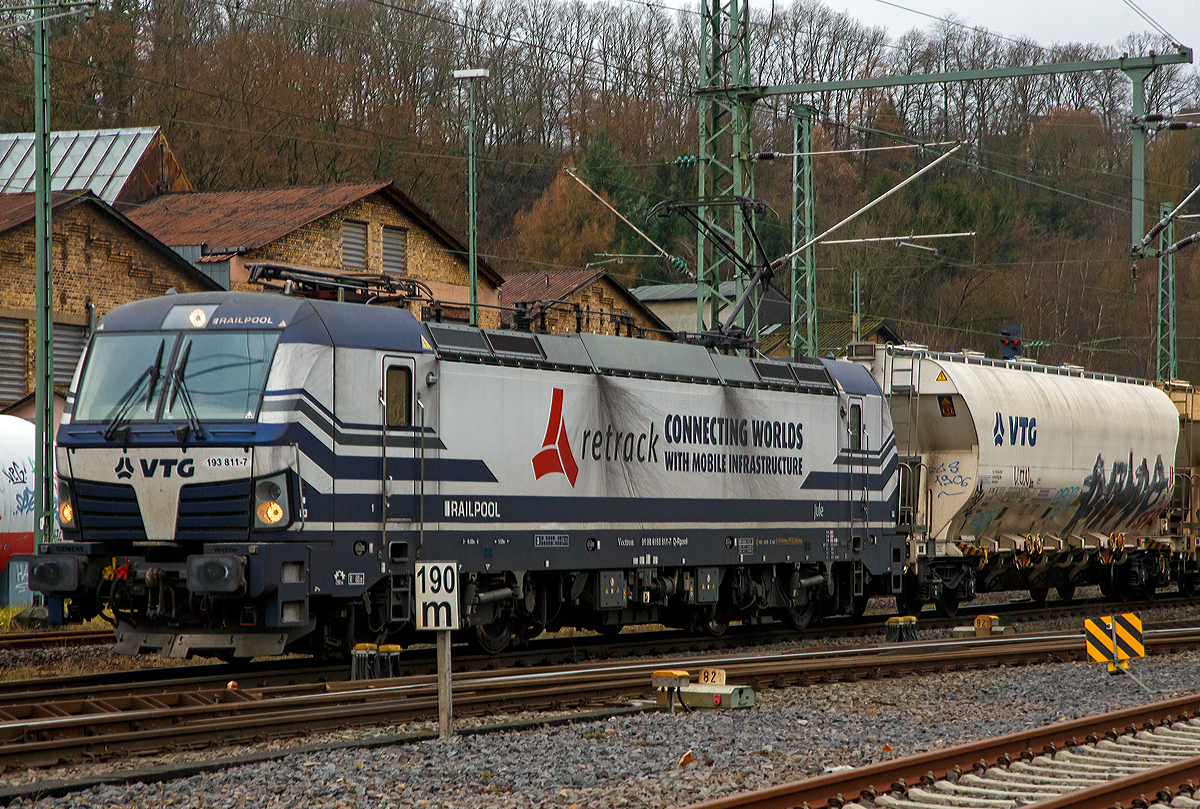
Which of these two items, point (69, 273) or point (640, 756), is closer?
point (640, 756)

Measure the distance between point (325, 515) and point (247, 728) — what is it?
3258 millimetres

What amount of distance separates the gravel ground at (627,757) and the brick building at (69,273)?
2346 centimetres

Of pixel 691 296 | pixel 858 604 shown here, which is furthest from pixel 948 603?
pixel 691 296

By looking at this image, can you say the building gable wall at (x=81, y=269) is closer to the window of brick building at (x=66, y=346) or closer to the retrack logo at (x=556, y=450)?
the window of brick building at (x=66, y=346)

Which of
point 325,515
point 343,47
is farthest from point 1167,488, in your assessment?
point 343,47

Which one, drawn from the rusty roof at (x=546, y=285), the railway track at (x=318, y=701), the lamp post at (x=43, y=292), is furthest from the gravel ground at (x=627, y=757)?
the rusty roof at (x=546, y=285)

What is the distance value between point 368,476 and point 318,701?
8.96ft

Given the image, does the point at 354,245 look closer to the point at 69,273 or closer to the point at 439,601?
the point at 69,273

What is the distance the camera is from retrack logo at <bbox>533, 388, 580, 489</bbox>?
53.4 feet

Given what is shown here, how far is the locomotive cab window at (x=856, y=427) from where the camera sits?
21219 mm

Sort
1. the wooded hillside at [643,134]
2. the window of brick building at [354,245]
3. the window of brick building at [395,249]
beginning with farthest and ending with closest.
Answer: the wooded hillside at [643,134] < the window of brick building at [395,249] < the window of brick building at [354,245]

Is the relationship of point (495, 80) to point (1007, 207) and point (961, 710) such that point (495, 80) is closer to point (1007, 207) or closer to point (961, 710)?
point (1007, 207)

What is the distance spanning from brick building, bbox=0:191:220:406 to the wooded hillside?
20.9 meters

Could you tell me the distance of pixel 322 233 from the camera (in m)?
39.8
